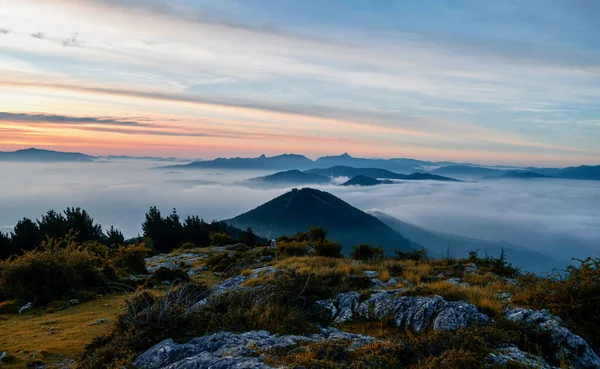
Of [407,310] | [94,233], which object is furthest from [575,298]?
[94,233]

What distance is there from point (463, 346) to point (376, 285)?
7335 mm

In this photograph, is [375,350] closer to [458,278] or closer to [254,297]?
[254,297]

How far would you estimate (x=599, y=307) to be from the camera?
8.36 metres

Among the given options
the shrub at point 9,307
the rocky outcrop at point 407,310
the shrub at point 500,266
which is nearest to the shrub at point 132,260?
the shrub at point 9,307

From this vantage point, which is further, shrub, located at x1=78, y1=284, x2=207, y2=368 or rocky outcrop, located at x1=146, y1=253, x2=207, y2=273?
rocky outcrop, located at x1=146, y1=253, x2=207, y2=273

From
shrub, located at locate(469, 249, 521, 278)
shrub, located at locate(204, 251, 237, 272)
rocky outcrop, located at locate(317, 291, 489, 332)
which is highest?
rocky outcrop, located at locate(317, 291, 489, 332)

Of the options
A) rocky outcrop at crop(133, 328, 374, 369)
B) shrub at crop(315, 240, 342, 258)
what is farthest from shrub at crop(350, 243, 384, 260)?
rocky outcrop at crop(133, 328, 374, 369)

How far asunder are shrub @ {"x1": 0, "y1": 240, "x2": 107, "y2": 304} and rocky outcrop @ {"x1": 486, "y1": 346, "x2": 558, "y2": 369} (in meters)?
17.8

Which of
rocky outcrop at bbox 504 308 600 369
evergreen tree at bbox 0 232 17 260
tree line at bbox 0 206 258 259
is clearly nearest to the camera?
rocky outcrop at bbox 504 308 600 369

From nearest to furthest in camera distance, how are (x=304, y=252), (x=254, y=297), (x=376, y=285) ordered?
(x=254, y=297), (x=376, y=285), (x=304, y=252)

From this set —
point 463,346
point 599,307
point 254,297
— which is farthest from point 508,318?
point 254,297

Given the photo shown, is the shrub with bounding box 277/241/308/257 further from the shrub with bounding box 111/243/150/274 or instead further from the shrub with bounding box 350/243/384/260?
the shrub with bounding box 111/243/150/274

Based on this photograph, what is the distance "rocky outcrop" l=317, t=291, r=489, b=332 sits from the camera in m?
8.52

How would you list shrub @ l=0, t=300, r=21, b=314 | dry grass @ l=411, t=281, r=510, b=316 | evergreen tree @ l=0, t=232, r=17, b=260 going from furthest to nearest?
evergreen tree @ l=0, t=232, r=17, b=260 < shrub @ l=0, t=300, r=21, b=314 < dry grass @ l=411, t=281, r=510, b=316
